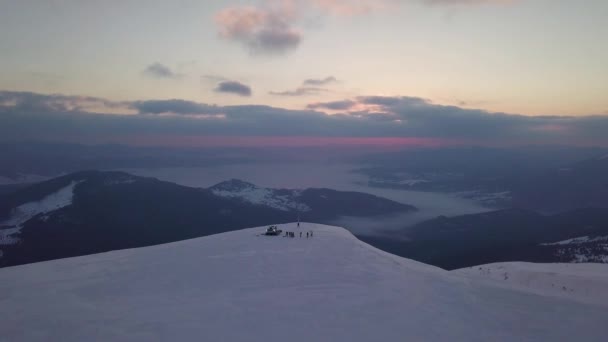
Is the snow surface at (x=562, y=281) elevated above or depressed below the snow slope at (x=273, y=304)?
below

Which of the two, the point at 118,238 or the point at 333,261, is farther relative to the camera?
the point at 118,238

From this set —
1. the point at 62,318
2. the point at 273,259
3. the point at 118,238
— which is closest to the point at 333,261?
the point at 273,259

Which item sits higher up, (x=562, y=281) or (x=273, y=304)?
(x=273, y=304)

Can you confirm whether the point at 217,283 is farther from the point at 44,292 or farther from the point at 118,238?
the point at 118,238

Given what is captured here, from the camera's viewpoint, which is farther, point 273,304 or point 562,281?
point 562,281

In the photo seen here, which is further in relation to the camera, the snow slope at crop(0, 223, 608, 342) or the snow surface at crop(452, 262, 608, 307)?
the snow surface at crop(452, 262, 608, 307)

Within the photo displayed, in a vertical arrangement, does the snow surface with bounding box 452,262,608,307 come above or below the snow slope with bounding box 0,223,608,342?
below

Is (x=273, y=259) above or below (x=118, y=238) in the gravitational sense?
above

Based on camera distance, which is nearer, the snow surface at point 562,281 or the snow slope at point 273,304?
the snow slope at point 273,304
